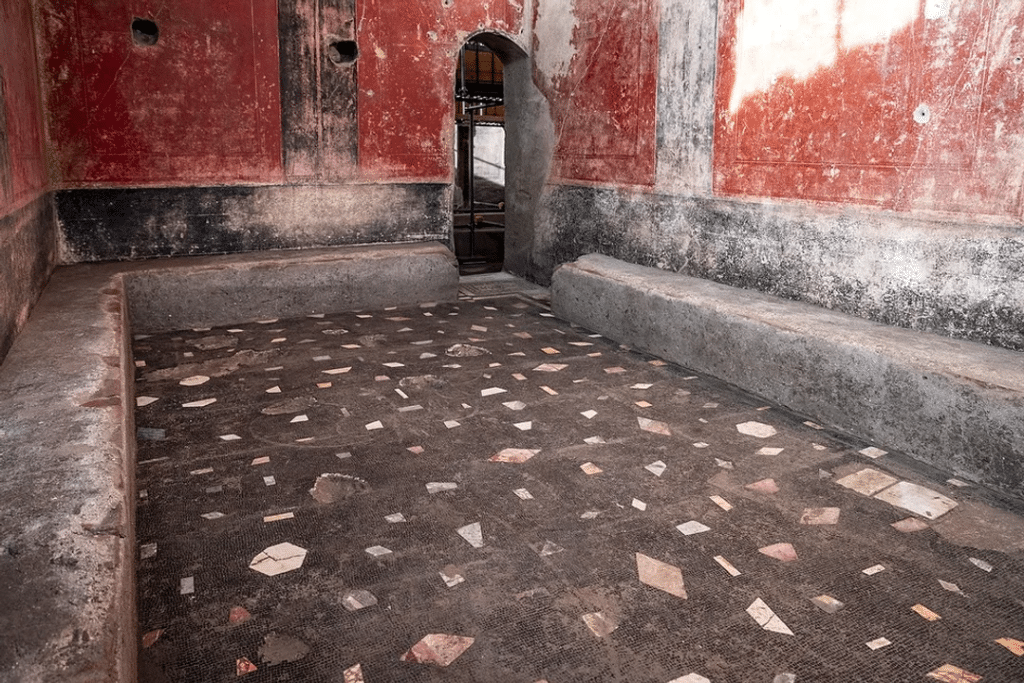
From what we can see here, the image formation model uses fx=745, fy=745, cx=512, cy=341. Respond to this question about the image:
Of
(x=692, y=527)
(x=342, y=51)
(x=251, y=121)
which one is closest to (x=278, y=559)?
(x=692, y=527)

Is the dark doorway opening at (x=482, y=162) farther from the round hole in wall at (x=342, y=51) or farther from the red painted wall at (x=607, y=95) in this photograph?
the round hole in wall at (x=342, y=51)

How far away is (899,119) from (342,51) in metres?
5.15

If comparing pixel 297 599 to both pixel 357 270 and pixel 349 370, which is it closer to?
pixel 349 370

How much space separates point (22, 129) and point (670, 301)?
15.2ft

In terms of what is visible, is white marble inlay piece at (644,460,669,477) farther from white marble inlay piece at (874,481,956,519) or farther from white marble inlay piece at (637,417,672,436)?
white marble inlay piece at (874,481,956,519)

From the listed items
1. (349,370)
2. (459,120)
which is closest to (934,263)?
(349,370)

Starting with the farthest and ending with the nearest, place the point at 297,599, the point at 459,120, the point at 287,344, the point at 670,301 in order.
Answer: the point at 459,120
the point at 287,344
the point at 670,301
the point at 297,599

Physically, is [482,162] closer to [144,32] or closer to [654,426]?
[144,32]

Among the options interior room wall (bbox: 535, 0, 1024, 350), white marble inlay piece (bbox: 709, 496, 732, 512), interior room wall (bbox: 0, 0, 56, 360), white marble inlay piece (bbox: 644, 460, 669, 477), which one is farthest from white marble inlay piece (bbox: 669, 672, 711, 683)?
interior room wall (bbox: 0, 0, 56, 360)

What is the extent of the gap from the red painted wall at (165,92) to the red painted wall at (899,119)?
4206mm

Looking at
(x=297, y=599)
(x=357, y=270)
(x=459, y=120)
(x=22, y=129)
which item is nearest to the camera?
(x=297, y=599)

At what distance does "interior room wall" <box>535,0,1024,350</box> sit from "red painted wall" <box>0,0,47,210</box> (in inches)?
184

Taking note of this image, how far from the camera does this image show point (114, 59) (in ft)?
20.9

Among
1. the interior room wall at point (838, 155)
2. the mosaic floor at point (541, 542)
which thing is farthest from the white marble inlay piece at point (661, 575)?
the interior room wall at point (838, 155)
